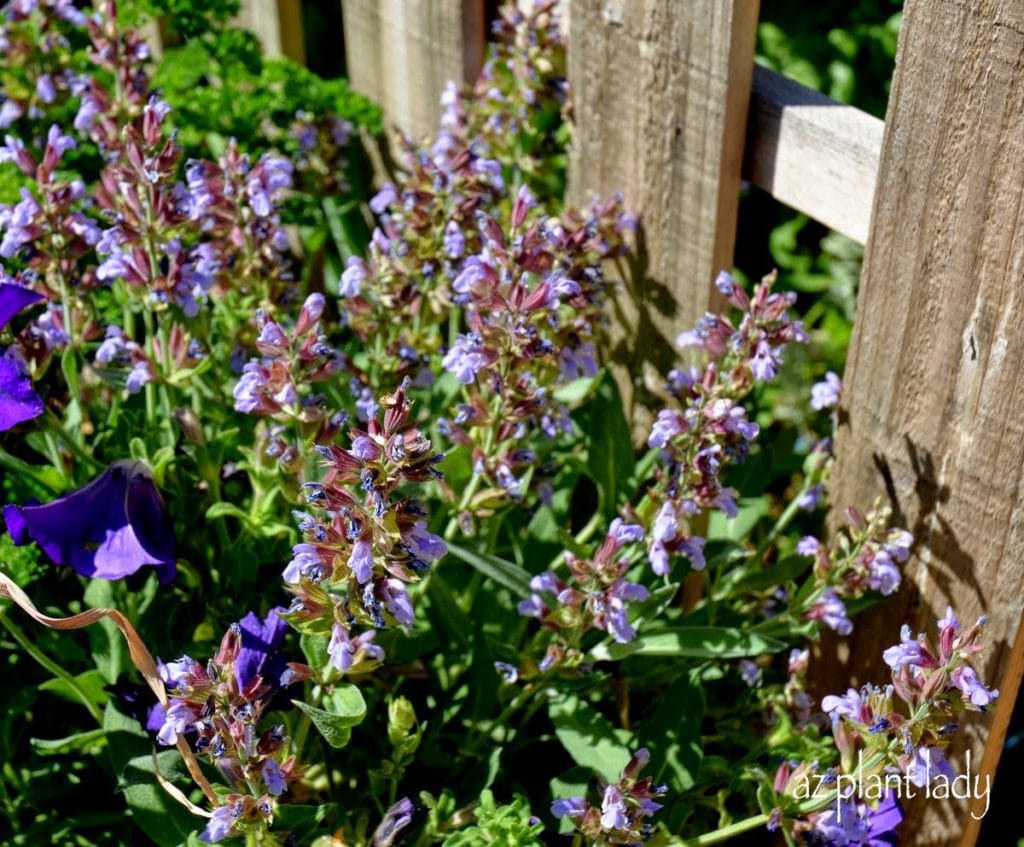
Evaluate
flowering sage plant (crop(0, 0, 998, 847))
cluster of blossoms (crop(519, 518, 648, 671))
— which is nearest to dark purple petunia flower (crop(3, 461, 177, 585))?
flowering sage plant (crop(0, 0, 998, 847))

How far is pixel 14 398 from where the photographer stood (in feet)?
5.98

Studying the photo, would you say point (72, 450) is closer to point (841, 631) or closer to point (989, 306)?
point (841, 631)

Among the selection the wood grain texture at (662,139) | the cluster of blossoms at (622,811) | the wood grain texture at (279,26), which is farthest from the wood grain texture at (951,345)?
the wood grain texture at (279,26)

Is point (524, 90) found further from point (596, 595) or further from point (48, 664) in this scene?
point (48, 664)

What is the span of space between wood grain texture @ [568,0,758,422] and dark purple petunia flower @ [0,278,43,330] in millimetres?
1155

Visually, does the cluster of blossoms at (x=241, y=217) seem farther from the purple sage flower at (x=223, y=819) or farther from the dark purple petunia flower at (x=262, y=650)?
the purple sage flower at (x=223, y=819)

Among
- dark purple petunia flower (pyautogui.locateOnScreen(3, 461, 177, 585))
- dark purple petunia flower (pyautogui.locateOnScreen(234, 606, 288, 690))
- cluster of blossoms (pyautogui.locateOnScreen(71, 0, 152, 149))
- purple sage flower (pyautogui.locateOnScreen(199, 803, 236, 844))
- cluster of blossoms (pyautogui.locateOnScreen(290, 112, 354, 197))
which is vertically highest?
cluster of blossoms (pyautogui.locateOnScreen(71, 0, 152, 149))

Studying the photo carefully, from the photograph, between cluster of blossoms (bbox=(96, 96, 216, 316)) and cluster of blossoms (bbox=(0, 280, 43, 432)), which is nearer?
cluster of blossoms (bbox=(0, 280, 43, 432))

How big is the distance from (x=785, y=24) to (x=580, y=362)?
235cm

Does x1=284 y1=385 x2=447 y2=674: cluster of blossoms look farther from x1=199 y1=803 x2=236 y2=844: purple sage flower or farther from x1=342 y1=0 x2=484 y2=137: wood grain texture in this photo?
x1=342 y1=0 x2=484 y2=137: wood grain texture

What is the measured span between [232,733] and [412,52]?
199 cm

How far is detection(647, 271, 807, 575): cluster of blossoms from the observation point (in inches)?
77.6

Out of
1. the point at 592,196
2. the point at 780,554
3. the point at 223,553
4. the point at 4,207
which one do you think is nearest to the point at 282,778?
the point at 223,553

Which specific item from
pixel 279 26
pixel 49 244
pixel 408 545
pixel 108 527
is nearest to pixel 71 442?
pixel 108 527
